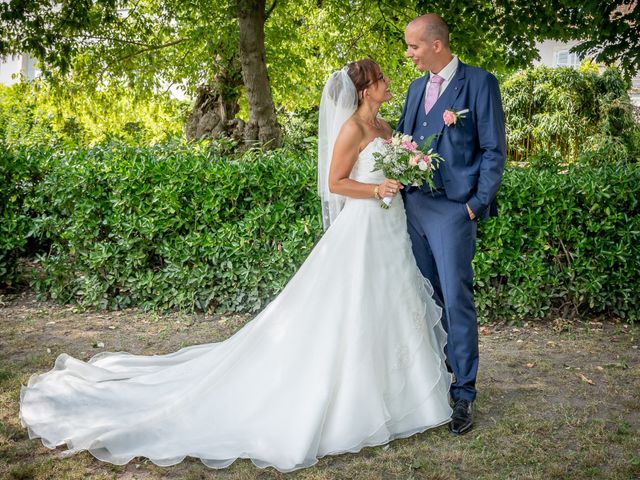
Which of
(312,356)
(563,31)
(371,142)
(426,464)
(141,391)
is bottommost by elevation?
(426,464)

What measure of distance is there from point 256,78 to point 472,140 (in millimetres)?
5556

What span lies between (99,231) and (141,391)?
3.00 meters

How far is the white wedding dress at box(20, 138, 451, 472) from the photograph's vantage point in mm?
3600

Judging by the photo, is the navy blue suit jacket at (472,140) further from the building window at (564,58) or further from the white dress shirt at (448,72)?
the building window at (564,58)

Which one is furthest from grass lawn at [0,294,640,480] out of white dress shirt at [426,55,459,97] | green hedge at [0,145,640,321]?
white dress shirt at [426,55,459,97]

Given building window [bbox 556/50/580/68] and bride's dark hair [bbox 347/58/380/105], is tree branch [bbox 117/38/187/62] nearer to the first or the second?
bride's dark hair [bbox 347/58/380/105]

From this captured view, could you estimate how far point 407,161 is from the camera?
3730 millimetres

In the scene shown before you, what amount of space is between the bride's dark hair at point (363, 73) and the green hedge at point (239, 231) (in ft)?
7.19

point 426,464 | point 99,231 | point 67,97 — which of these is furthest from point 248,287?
point 67,97

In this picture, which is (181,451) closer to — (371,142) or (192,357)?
(192,357)

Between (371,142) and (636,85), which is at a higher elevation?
(636,85)

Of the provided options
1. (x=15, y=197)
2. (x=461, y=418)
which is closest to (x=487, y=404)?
(x=461, y=418)

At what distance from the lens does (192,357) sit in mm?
4707

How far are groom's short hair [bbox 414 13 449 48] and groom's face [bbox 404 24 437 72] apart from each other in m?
0.02
